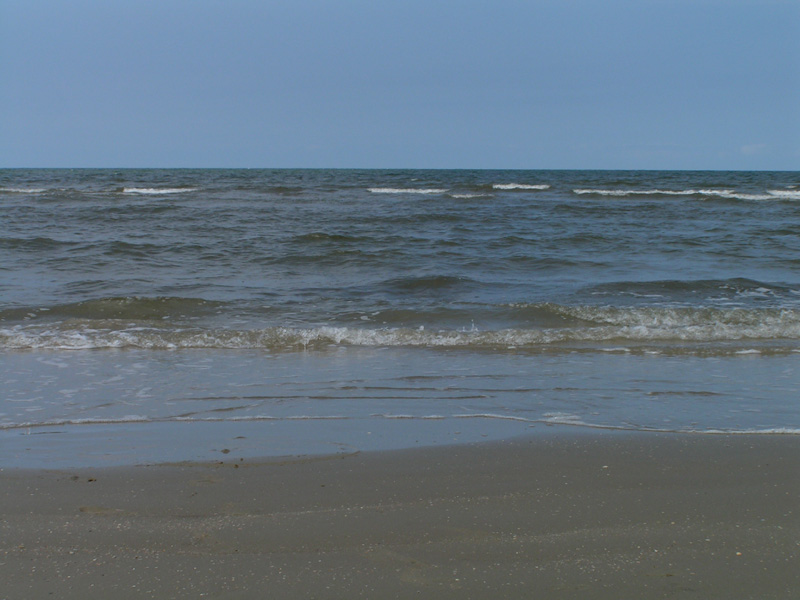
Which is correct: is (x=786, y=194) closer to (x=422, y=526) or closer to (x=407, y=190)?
(x=407, y=190)

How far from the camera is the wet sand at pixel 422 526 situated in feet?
7.02

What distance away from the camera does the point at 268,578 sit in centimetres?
216

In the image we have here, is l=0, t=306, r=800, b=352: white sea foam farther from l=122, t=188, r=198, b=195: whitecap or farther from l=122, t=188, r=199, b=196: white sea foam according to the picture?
l=122, t=188, r=198, b=195: whitecap

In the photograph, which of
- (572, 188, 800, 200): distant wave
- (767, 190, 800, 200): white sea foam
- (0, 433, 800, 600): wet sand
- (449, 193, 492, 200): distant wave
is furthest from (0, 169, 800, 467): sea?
(767, 190, 800, 200): white sea foam

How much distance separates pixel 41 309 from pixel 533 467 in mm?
6517

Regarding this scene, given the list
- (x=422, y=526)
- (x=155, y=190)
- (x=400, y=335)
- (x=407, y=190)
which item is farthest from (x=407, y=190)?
(x=422, y=526)

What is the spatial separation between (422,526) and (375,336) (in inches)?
165

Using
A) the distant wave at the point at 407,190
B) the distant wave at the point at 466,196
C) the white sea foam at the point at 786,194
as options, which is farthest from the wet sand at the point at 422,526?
the white sea foam at the point at 786,194

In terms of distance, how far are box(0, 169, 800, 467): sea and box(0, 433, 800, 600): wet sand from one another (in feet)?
1.11

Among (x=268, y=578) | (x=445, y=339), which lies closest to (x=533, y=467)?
(x=268, y=578)

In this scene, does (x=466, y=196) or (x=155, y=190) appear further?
(x=155, y=190)

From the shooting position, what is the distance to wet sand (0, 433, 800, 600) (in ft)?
7.02

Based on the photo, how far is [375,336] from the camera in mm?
6672

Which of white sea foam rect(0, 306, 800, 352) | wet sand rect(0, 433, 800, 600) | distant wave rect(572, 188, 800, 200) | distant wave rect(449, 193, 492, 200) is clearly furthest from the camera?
distant wave rect(572, 188, 800, 200)
